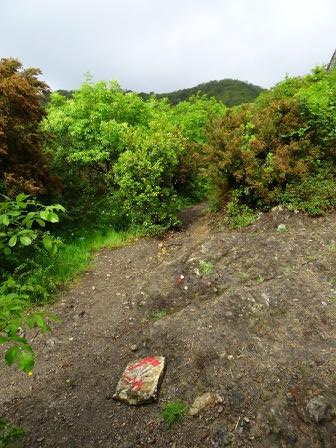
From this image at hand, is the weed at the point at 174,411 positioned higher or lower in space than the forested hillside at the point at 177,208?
lower

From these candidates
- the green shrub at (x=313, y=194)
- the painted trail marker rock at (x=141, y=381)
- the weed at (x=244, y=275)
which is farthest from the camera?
the green shrub at (x=313, y=194)

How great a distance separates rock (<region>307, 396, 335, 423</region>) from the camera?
3857 millimetres

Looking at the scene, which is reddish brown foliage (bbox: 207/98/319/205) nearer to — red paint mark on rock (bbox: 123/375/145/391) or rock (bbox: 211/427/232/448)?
red paint mark on rock (bbox: 123/375/145/391)

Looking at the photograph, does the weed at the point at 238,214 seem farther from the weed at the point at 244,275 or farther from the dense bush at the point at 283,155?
the weed at the point at 244,275

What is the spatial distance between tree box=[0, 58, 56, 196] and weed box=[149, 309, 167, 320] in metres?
3.52

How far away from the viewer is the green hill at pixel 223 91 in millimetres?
65250

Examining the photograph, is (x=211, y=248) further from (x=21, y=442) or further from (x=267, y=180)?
(x=21, y=442)

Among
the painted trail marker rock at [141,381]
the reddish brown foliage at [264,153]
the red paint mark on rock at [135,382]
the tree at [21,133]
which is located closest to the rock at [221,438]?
the painted trail marker rock at [141,381]

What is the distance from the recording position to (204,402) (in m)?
4.21

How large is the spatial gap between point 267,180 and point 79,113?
6066 mm

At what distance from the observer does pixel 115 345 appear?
217 inches

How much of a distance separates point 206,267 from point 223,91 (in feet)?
228

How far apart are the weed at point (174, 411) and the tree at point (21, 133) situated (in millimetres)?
5019

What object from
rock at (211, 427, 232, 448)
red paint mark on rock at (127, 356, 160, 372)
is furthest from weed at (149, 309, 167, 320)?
rock at (211, 427, 232, 448)
